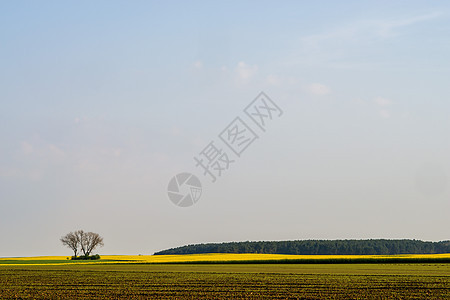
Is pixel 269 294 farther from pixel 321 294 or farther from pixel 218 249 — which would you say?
pixel 218 249

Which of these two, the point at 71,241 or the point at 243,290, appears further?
the point at 71,241

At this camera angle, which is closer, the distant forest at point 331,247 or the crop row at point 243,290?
the crop row at point 243,290

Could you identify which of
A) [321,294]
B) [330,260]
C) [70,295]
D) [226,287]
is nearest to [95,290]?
[70,295]

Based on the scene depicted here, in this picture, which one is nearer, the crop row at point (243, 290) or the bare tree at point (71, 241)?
the crop row at point (243, 290)

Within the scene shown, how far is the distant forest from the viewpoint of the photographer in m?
153

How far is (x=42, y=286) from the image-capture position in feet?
119

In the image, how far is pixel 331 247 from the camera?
504ft

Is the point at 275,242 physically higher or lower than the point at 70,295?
higher

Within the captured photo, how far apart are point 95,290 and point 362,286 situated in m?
16.5

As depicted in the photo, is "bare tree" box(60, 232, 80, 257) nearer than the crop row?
No

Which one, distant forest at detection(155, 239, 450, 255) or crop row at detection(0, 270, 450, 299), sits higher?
distant forest at detection(155, 239, 450, 255)

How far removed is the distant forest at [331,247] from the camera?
502 feet

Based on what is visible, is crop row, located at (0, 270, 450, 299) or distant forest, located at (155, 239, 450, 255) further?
distant forest, located at (155, 239, 450, 255)

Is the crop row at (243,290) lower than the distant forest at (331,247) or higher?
lower
